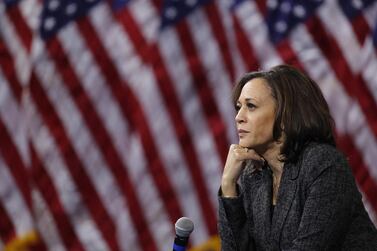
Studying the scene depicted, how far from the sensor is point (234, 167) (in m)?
2.03

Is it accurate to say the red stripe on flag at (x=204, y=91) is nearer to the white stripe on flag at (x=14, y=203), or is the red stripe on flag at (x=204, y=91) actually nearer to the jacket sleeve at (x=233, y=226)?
the white stripe on flag at (x=14, y=203)

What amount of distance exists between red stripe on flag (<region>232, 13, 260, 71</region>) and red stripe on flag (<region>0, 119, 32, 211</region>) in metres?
1.12

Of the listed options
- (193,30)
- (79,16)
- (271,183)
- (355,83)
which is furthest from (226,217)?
(79,16)

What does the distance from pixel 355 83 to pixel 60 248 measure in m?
1.48

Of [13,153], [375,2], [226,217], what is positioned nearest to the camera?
[226,217]

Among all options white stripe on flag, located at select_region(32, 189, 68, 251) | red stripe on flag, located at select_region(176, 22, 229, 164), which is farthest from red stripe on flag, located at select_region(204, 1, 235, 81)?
white stripe on flag, located at select_region(32, 189, 68, 251)

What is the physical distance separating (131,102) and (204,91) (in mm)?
324

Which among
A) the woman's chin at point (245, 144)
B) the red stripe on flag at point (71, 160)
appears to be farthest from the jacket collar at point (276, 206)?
the red stripe on flag at point (71, 160)

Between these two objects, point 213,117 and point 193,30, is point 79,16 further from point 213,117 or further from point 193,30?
point 213,117

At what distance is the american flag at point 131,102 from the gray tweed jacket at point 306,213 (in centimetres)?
103

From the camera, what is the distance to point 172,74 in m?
3.17

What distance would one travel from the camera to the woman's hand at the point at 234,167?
203cm

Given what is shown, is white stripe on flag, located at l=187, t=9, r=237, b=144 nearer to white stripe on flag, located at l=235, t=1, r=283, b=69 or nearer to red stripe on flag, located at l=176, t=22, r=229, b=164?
red stripe on flag, located at l=176, t=22, r=229, b=164

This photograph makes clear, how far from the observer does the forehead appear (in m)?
1.97
